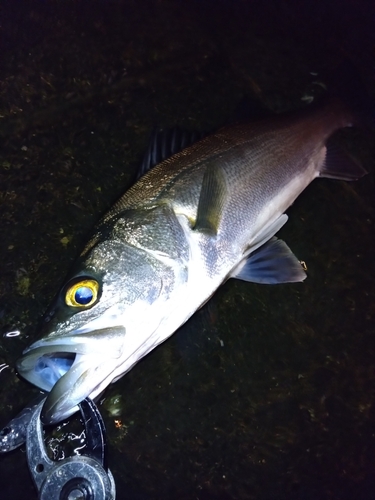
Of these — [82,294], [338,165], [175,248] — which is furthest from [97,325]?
[338,165]

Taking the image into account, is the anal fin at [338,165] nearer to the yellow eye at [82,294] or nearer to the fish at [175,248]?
the fish at [175,248]

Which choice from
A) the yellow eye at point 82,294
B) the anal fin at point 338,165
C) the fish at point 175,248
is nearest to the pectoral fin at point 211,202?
the fish at point 175,248

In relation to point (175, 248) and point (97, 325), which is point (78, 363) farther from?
point (175, 248)

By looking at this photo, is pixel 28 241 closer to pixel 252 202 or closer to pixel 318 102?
pixel 252 202

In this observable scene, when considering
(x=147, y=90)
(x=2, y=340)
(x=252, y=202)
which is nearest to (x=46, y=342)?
(x=2, y=340)

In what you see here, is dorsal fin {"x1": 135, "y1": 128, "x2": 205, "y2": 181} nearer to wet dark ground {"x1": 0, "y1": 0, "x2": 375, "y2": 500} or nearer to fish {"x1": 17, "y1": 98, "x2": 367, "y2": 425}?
fish {"x1": 17, "y1": 98, "x2": 367, "y2": 425}

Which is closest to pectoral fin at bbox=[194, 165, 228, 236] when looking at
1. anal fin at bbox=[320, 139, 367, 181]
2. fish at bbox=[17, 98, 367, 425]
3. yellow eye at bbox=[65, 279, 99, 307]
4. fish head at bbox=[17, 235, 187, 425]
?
fish at bbox=[17, 98, 367, 425]
